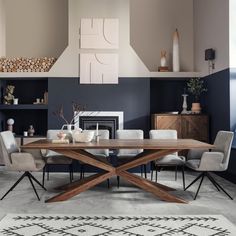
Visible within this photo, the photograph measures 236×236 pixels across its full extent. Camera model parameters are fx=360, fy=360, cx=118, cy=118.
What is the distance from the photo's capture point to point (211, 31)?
658cm

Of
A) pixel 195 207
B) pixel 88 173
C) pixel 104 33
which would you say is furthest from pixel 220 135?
pixel 104 33

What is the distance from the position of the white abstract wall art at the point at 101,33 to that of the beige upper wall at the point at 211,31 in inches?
67.1

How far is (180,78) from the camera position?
295 inches

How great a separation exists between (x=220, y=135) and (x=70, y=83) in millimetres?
3321

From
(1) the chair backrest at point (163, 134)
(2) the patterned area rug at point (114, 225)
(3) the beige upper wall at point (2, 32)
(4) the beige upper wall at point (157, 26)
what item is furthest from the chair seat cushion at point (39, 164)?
(4) the beige upper wall at point (157, 26)

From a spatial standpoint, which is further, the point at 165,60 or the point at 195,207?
the point at 165,60

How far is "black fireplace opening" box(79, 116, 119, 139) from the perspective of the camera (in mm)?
7062

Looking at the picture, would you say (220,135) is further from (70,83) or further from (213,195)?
(70,83)

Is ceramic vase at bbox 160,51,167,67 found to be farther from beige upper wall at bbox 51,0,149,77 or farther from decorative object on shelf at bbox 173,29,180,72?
beige upper wall at bbox 51,0,149,77

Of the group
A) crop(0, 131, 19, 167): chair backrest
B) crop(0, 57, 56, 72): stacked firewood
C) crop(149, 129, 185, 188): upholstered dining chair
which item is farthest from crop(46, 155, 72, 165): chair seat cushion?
crop(0, 57, 56, 72): stacked firewood

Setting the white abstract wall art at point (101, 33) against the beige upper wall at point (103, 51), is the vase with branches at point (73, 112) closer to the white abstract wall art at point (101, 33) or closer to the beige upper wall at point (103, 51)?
the beige upper wall at point (103, 51)

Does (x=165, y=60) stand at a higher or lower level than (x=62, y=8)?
lower

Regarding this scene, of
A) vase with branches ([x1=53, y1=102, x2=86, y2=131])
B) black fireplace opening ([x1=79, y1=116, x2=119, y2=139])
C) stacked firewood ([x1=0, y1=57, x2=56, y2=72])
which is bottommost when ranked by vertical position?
black fireplace opening ([x1=79, y1=116, x2=119, y2=139])

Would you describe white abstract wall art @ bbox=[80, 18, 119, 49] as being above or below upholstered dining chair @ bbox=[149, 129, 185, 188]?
above
